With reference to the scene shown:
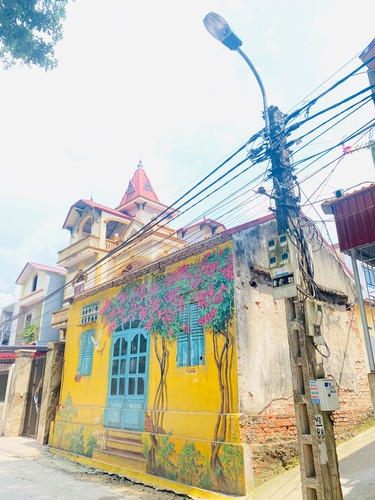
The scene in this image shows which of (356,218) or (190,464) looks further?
(356,218)

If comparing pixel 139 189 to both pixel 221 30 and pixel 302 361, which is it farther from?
pixel 302 361

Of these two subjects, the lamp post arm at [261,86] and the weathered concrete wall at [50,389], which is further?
the weathered concrete wall at [50,389]

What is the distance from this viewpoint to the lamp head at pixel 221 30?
6098 mm

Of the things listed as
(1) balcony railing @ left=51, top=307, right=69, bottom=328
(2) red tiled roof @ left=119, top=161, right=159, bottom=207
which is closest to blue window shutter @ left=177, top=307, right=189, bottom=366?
(1) balcony railing @ left=51, top=307, right=69, bottom=328

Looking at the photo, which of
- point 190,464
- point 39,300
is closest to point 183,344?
point 190,464

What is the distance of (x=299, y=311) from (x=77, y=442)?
870cm

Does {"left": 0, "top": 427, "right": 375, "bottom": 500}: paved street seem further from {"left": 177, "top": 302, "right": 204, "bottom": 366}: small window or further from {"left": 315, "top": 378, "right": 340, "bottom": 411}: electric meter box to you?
{"left": 177, "top": 302, "right": 204, "bottom": 366}: small window

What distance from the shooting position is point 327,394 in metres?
5.00

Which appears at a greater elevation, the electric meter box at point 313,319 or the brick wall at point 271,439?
the electric meter box at point 313,319

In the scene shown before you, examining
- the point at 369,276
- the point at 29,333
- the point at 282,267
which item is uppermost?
the point at 29,333

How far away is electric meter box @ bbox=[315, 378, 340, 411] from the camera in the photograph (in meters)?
4.96

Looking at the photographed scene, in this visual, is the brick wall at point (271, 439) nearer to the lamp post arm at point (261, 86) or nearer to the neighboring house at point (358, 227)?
the neighboring house at point (358, 227)

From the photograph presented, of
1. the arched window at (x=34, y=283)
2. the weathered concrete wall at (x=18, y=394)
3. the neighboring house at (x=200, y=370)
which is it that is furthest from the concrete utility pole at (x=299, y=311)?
the arched window at (x=34, y=283)

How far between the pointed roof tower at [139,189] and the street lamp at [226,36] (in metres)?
20.2
